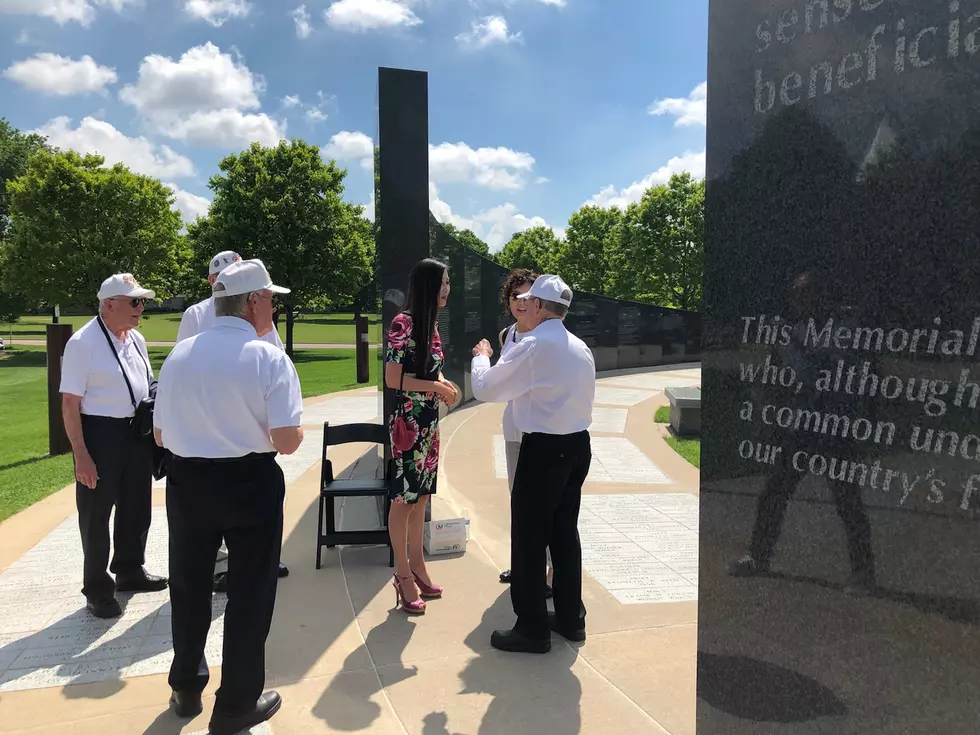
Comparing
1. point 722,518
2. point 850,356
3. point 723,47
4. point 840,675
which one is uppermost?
point 723,47

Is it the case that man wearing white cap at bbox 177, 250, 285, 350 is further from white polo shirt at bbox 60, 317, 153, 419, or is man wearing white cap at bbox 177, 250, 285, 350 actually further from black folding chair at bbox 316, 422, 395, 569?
black folding chair at bbox 316, 422, 395, 569

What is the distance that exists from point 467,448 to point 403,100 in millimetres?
4921

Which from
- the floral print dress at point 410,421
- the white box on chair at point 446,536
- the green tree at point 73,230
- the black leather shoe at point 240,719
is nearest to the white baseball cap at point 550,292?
the floral print dress at point 410,421

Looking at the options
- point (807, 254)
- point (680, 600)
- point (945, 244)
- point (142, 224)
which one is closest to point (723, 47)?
point (807, 254)

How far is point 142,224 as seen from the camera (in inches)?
1158

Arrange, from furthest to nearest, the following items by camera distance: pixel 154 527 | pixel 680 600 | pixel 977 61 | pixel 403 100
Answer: pixel 154 527, pixel 403 100, pixel 680 600, pixel 977 61

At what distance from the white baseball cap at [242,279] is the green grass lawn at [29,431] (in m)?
4.65

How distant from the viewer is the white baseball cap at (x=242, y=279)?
274 cm

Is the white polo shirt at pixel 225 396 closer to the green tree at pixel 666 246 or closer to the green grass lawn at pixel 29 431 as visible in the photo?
the green grass lawn at pixel 29 431

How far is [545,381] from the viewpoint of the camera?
11.1ft

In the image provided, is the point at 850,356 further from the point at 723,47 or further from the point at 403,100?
the point at 403,100

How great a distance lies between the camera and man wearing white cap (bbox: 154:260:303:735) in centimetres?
262

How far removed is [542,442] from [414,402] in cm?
84

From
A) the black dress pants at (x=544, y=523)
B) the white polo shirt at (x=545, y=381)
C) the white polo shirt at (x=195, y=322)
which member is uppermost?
the white polo shirt at (x=195, y=322)
